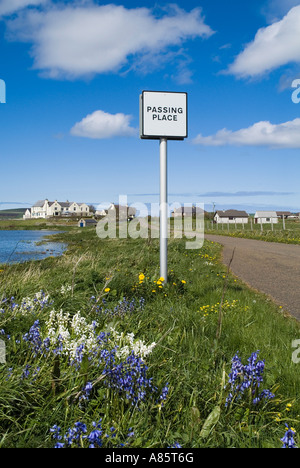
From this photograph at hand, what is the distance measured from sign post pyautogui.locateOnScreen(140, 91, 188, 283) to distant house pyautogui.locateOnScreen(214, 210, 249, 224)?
102107mm

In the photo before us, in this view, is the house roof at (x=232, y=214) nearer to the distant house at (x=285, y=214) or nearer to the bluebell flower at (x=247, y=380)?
the distant house at (x=285, y=214)

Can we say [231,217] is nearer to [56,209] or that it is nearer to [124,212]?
[56,209]

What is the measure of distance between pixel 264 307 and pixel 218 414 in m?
3.95

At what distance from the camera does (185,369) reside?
3260mm

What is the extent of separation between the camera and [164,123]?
7375 mm

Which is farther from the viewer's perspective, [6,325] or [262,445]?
[6,325]

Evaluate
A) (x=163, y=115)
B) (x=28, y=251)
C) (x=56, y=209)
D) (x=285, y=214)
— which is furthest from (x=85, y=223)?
(x=285, y=214)

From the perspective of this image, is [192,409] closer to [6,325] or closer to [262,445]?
[262,445]

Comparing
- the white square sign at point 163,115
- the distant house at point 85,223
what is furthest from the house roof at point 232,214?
the white square sign at point 163,115

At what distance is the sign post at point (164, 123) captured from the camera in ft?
23.9

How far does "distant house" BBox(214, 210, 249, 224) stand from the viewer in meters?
110

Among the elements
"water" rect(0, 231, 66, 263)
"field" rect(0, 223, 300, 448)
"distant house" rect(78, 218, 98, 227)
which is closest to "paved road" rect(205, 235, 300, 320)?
"field" rect(0, 223, 300, 448)

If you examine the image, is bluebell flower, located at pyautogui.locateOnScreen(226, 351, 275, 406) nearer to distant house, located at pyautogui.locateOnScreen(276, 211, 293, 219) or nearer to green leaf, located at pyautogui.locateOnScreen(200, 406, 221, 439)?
green leaf, located at pyautogui.locateOnScreen(200, 406, 221, 439)
